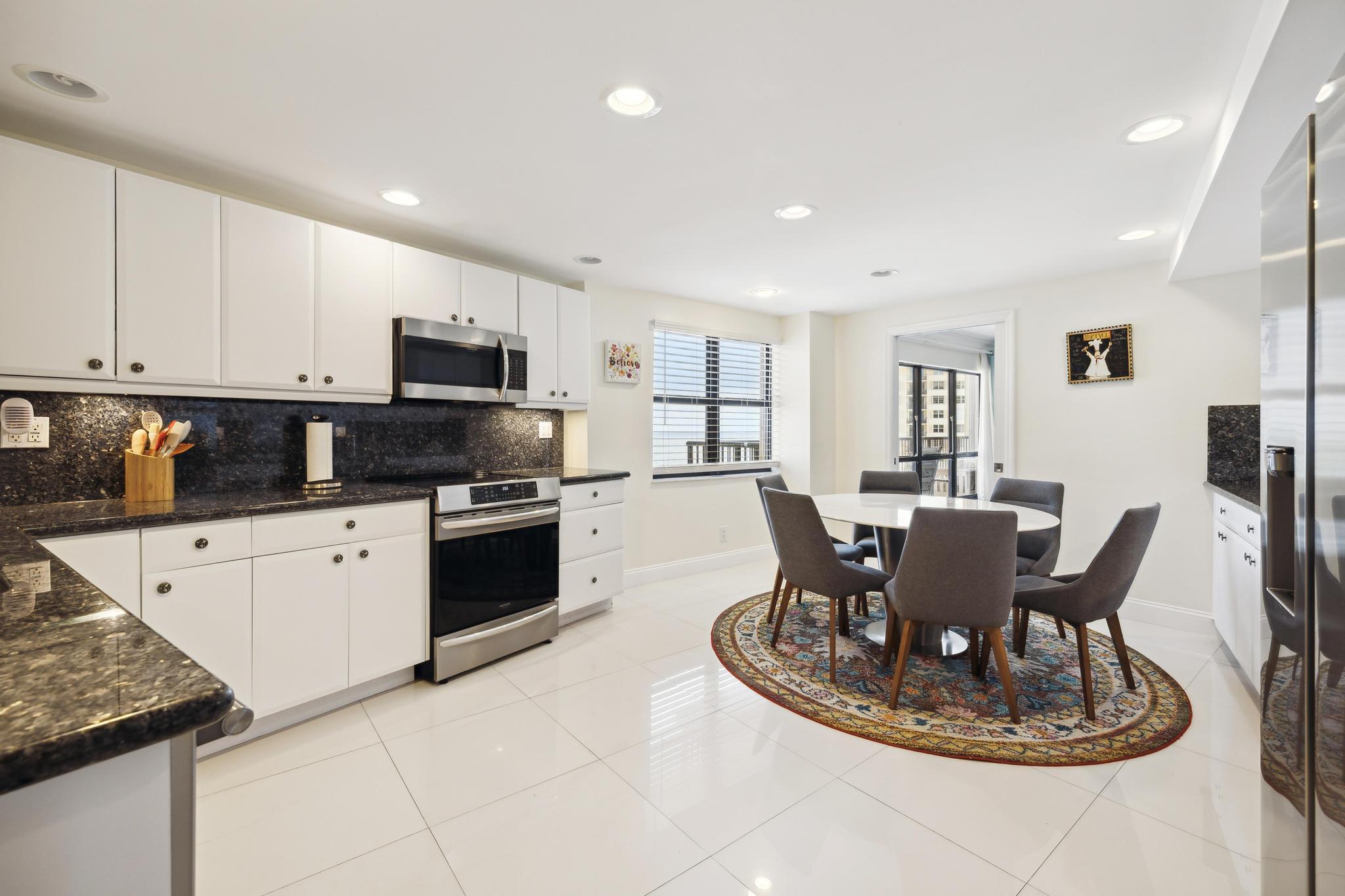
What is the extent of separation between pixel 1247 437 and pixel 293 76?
16.1 ft

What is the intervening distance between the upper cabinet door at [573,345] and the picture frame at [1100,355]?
3.34 meters

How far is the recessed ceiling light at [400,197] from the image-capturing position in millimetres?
2668

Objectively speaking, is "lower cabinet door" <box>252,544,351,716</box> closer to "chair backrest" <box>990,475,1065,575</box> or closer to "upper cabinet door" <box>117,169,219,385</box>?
"upper cabinet door" <box>117,169,219,385</box>

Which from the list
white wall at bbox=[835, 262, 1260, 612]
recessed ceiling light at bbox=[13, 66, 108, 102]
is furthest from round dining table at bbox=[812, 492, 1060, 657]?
recessed ceiling light at bbox=[13, 66, 108, 102]

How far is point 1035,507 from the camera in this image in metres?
3.52

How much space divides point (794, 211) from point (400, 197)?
1.88 metres

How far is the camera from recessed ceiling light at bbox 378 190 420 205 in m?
2.67

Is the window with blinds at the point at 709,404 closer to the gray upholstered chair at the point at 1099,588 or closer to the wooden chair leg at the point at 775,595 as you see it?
the wooden chair leg at the point at 775,595

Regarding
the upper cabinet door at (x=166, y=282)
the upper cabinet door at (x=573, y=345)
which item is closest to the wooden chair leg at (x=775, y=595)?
the upper cabinet door at (x=573, y=345)

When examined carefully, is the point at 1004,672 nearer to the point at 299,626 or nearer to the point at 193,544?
the point at 299,626

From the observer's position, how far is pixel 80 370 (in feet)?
6.82

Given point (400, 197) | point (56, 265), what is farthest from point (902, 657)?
point (56, 265)

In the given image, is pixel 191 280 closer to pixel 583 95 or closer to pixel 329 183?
pixel 329 183

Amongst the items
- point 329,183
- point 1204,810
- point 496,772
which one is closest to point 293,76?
point 329,183
